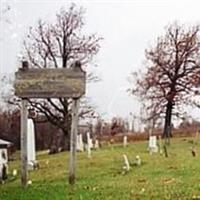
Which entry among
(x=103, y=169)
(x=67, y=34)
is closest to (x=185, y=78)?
(x=67, y=34)

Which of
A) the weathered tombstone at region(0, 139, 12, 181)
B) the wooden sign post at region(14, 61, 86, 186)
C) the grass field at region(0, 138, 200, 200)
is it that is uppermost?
the wooden sign post at region(14, 61, 86, 186)

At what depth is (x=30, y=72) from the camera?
51.6ft

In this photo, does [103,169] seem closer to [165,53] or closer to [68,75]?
[68,75]

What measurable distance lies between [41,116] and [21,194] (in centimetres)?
3244

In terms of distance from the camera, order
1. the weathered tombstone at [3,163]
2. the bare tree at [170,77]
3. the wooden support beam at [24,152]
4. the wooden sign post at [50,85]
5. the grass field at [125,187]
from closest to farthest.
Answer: the grass field at [125,187]
the wooden support beam at [24,152]
the wooden sign post at [50,85]
the weathered tombstone at [3,163]
the bare tree at [170,77]

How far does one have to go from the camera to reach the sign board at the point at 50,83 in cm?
1564

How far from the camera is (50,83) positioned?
1566 centimetres

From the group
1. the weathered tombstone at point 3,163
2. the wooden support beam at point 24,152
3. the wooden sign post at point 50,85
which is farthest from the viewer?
the weathered tombstone at point 3,163

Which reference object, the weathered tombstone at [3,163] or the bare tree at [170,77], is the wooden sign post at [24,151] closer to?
the weathered tombstone at [3,163]

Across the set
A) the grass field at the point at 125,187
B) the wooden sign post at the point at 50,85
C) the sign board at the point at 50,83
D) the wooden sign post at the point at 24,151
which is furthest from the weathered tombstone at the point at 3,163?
the sign board at the point at 50,83

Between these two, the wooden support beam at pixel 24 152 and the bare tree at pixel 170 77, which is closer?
the wooden support beam at pixel 24 152

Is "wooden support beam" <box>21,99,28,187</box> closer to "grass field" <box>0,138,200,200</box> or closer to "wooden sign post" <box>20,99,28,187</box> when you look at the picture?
"wooden sign post" <box>20,99,28,187</box>

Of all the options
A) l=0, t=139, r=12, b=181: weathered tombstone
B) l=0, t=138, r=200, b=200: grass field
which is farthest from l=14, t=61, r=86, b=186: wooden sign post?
l=0, t=139, r=12, b=181: weathered tombstone

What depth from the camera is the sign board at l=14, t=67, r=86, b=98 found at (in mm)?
15641
